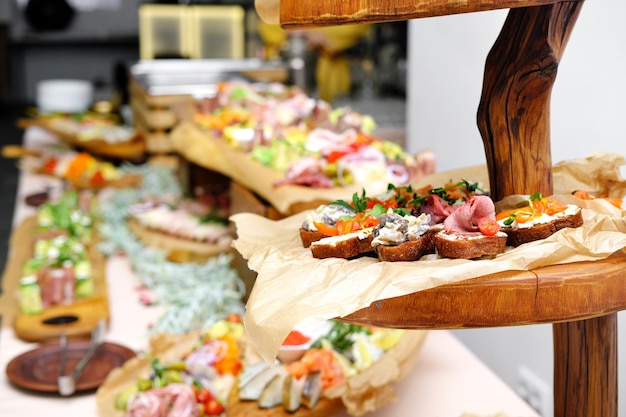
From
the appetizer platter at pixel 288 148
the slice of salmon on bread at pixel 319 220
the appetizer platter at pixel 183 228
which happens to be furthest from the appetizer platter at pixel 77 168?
the slice of salmon on bread at pixel 319 220

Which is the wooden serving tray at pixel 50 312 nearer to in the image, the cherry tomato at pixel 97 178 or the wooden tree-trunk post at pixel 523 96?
the cherry tomato at pixel 97 178

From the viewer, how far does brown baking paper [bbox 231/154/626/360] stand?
80 centimetres

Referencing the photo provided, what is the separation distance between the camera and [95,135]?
4.05 m

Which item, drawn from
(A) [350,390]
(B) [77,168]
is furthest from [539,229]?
(B) [77,168]

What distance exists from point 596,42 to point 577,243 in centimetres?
86

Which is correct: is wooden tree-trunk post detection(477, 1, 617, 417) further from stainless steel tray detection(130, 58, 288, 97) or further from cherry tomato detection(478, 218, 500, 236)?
stainless steel tray detection(130, 58, 288, 97)

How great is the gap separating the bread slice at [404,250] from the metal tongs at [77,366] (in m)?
0.99

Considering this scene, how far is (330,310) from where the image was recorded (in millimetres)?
804

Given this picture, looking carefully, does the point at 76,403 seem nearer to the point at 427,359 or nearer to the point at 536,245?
the point at 427,359

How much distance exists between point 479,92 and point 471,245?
1322mm

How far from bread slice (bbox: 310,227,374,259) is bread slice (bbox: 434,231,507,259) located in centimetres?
9

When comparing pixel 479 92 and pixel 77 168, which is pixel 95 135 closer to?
pixel 77 168

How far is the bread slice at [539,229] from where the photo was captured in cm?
89

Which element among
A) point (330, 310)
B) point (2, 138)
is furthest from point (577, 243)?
point (2, 138)
